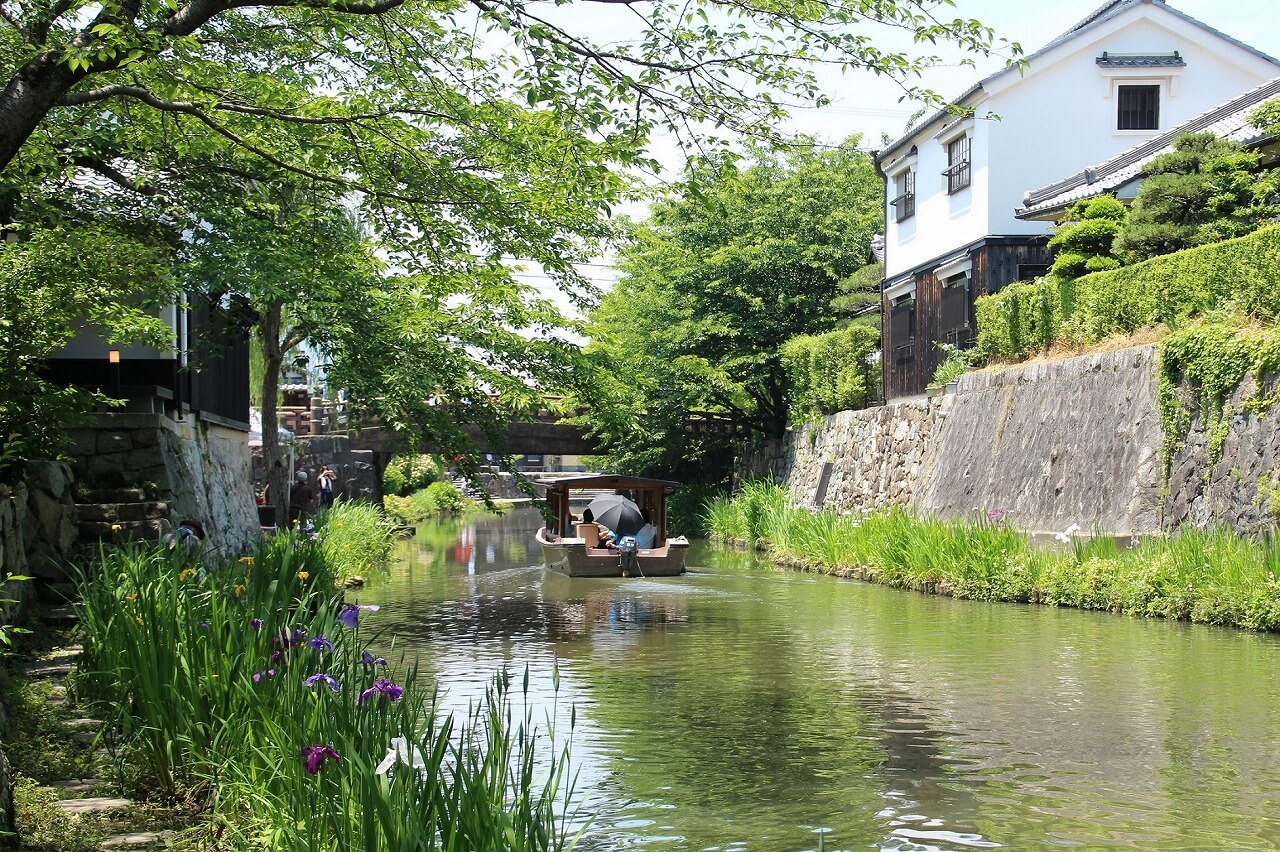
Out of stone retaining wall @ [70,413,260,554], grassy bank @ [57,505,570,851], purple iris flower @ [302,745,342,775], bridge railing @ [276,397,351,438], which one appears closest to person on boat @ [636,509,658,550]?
stone retaining wall @ [70,413,260,554]

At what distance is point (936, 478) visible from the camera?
25547mm

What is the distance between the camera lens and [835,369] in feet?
110

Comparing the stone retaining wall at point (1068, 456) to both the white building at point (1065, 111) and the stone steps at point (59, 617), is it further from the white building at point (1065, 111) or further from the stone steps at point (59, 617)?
the stone steps at point (59, 617)

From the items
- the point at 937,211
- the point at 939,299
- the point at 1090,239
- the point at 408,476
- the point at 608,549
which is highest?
the point at 937,211

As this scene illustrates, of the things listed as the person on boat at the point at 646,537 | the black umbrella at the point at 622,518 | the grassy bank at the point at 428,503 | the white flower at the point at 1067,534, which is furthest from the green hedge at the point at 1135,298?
the grassy bank at the point at 428,503

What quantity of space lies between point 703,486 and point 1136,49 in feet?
63.5

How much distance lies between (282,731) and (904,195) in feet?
94.3

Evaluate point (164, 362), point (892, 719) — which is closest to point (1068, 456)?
point (892, 719)

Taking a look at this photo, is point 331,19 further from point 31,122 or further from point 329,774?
point 329,774

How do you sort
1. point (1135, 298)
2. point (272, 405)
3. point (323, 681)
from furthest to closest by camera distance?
1. point (272, 405)
2. point (1135, 298)
3. point (323, 681)

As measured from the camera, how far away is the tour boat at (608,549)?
85.9 feet

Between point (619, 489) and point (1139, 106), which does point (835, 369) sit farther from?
point (1139, 106)

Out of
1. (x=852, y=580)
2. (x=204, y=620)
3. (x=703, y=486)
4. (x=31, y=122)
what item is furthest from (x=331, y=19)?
(x=703, y=486)

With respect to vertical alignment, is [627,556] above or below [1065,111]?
below
